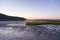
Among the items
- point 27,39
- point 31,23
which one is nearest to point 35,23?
point 31,23

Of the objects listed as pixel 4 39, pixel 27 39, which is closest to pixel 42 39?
pixel 27 39

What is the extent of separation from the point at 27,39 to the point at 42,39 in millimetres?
1124

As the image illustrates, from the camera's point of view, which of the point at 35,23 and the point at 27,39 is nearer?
the point at 27,39

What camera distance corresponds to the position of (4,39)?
28.3ft

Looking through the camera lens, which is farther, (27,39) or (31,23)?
(31,23)

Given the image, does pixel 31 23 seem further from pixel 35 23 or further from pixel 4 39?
pixel 4 39

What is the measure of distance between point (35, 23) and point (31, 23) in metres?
1.12

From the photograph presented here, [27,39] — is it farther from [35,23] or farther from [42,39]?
[35,23]

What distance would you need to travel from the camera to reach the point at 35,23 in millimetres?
28781

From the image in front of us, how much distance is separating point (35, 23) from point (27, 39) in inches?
781

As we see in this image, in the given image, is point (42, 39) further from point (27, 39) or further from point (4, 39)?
point (4, 39)

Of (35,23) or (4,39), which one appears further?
(35,23)

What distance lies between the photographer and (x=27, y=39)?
901 cm

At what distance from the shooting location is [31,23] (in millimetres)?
28219
